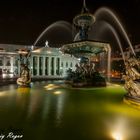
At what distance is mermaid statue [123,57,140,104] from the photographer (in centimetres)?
1222

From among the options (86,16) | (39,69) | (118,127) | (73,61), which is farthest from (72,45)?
(73,61)

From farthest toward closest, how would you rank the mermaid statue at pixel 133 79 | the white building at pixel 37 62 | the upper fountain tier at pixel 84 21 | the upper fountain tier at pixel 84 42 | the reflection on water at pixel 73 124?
the white building at pixel 37 62 → the upper fountain tier at pixel 84 21 → the upper fountain tier at pixel 84 42 → the mermaid statue at pixel 133 79 → the reflection on water at pixel 73 124

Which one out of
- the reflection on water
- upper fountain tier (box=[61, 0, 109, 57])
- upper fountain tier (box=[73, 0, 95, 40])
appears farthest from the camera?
upper fountain tier (box=[73, 0, 95, 40])

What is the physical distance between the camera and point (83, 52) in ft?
81.0

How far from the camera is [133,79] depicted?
13195 mm

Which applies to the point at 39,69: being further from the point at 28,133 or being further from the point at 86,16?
the point at 28,133

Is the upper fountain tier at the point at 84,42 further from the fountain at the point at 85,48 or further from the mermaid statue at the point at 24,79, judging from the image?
the mermaid statue at the point at 24,79

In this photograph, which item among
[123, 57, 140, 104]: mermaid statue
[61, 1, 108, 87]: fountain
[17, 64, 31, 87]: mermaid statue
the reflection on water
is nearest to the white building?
[61, 1, 108, 87]: fountain

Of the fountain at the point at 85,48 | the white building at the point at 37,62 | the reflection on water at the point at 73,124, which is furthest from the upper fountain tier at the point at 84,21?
the white building at the point at 37,62

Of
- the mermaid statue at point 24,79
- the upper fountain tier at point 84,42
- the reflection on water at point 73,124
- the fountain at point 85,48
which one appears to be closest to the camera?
the reflection on water at point 73,124

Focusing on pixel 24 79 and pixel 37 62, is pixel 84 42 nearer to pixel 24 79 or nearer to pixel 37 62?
pixel 24 79

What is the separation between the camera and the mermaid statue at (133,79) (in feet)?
40.1

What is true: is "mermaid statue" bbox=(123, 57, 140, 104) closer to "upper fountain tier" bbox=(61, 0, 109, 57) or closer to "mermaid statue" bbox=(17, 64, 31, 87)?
"upper fountain tier" bbox=(61, 0, 109, 57)

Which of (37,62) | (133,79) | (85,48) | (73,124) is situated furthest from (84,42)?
(37,62)
